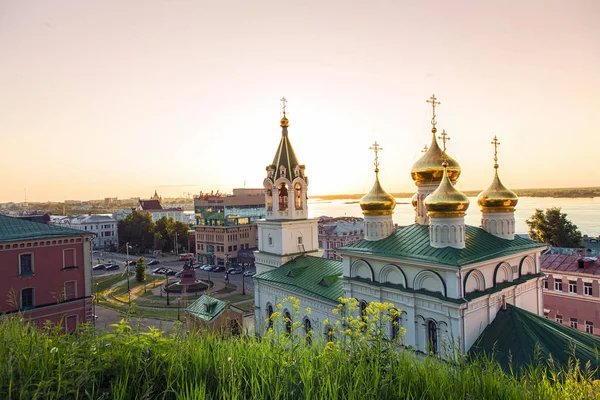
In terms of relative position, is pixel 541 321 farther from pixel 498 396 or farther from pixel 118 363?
pixel 118 363

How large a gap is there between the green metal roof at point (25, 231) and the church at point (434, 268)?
11.4m

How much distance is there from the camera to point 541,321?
1366 cm

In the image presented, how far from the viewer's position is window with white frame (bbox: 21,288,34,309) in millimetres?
18814

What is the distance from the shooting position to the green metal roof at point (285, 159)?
24842 mm

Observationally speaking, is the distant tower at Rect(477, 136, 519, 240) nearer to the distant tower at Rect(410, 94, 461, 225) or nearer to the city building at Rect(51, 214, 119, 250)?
the distant tower at Rect(410, 94, 461, 225)

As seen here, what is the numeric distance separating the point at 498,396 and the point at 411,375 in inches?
39.0

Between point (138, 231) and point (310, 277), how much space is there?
6718cm

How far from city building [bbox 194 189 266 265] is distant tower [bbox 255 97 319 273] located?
36722 millimetres

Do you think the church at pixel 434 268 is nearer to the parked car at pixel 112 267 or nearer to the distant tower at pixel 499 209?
the distant tower at pixel 499 209

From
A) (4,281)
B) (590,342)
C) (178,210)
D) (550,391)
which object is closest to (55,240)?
(4,281)

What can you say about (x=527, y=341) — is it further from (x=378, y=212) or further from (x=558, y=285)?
(x=558, y=285)

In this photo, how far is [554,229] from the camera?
122 feet

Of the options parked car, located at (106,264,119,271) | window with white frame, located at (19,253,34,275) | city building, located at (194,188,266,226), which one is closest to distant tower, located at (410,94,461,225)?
window with white frame, located at (19,253,34,275)

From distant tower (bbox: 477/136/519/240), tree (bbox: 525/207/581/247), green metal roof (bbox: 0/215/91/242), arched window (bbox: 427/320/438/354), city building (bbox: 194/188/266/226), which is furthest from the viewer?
city building (bbox: 194/188/266/226)
